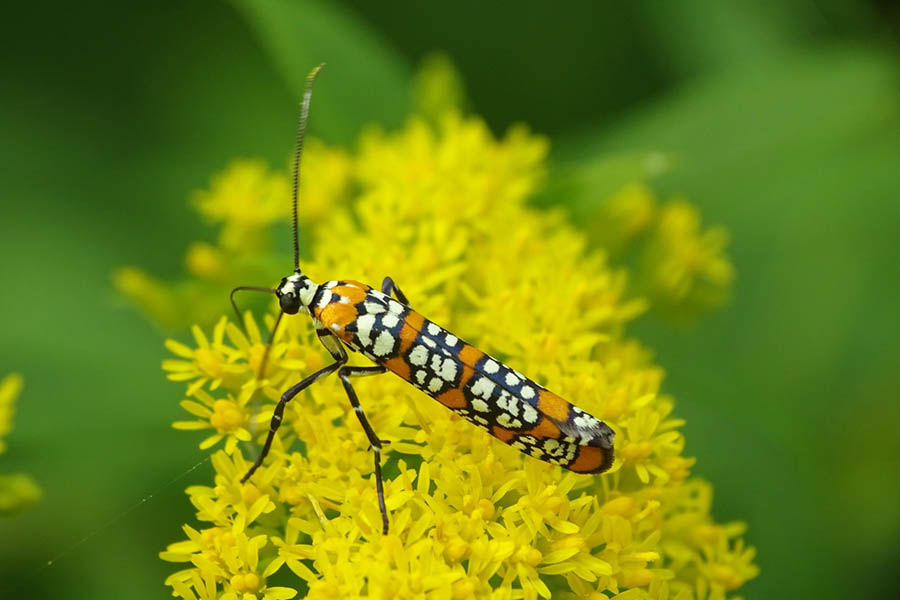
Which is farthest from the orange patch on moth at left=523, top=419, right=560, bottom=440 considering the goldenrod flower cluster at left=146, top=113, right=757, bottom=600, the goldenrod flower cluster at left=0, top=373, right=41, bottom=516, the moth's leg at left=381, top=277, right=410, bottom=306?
the goldenrod flower cluster at left=0, top=373, right=41, bottom=516

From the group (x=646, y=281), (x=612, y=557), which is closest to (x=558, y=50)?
(x=646, y=281)

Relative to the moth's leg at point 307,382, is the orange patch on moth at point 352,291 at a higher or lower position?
higher

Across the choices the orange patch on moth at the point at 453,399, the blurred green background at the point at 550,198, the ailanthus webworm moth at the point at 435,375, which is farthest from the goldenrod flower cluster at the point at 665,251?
the orange patch on moth at the point at 453,399

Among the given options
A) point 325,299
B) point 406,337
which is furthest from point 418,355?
point 325,299

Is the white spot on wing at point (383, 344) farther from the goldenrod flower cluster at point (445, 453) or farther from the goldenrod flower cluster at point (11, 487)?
the goldenrod flower cluster at point (11, 487)

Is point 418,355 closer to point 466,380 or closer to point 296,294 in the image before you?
point 466,380
